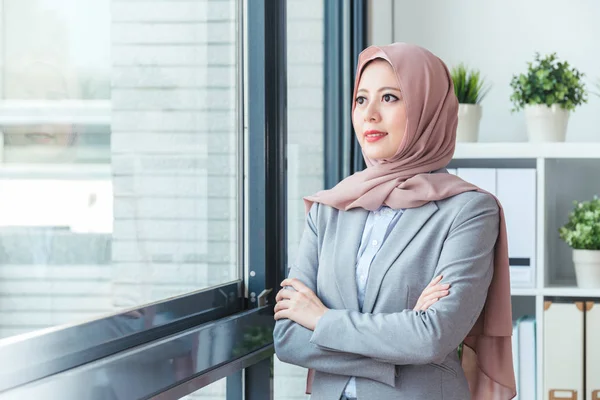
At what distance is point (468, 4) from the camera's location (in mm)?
3377

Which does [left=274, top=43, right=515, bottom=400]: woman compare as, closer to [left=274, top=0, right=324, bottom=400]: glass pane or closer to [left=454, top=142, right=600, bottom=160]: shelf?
[left=274, top=0, right=324, bottom=400]: glass pane

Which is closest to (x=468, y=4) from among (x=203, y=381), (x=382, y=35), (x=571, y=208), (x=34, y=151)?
(x=382, y=35)

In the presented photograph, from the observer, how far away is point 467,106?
300 centimetres

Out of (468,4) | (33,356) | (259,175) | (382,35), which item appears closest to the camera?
(33,356)

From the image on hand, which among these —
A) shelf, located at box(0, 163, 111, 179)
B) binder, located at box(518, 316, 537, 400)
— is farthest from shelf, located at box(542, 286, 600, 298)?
shelf, located at box(0, 163, 111, 179)

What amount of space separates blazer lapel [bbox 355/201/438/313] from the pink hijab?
0.02 meters

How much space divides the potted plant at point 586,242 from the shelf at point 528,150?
0.21 m

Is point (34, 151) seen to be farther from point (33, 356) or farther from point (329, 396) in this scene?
point (329, 396)

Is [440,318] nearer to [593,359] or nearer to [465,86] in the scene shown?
[593,359]

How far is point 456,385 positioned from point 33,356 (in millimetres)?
786

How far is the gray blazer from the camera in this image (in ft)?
4.48

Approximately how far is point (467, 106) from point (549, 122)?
0.31 meters

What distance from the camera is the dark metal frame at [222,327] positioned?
112 centimetres

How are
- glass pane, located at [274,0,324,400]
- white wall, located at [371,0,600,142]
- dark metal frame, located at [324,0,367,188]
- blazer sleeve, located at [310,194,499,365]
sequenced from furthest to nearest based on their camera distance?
white wall, located at [371,0,600,142] < dark metal frame, located at [324,0,367,188] < glass pane, located at [274,0,324,400] < blazer sleeve, located at [310,194,499,365]
